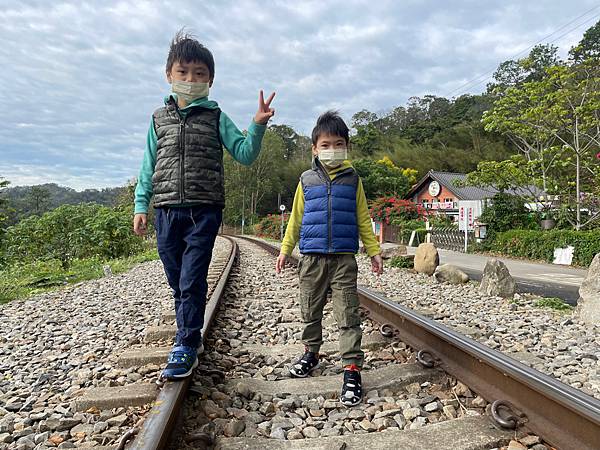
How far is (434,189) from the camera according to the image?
2697 cm

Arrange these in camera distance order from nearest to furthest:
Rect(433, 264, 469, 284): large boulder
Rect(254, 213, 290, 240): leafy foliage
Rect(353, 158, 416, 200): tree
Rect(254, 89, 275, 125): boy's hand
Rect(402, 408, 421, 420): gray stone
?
Rect(402, 408, 421, 420): gray stone → Rect(254, 89, 275, 125): boy's hand → Rect(433, 264, 469, 284): large boulder → Rect(254, 213, 290, 240): leafy foliage → Rect(353, 158, 416, 200): tree

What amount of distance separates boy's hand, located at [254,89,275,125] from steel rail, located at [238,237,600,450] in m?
1.51

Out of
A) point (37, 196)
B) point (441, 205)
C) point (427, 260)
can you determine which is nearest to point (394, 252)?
point (427, 260)

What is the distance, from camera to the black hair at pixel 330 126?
90.3 inches

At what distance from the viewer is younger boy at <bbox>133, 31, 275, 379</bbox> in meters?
2.15

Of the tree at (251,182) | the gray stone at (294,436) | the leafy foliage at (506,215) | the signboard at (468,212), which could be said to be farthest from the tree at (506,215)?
the tree at (251,182)

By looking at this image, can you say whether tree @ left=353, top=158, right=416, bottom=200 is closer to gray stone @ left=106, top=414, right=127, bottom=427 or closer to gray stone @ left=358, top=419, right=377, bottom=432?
gray stone @ left=358, top=419, right=377, bottom=432

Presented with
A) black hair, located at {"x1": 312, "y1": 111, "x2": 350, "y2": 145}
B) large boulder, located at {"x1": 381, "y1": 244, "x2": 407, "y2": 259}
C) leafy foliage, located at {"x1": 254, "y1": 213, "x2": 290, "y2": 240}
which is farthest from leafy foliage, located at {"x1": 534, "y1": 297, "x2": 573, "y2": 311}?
leafy foliage, located at {"x1": 254, "y1": 213, "x2": 290, "y2": 240}

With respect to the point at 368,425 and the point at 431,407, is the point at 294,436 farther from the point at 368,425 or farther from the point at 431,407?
the point at 431,407

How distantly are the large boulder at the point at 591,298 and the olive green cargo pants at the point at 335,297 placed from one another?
8.50ft

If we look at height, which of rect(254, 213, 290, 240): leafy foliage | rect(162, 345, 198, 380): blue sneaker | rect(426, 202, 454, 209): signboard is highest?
rect(426, 202, 454, 209): signboard

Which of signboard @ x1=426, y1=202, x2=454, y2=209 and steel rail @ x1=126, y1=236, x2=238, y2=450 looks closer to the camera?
steel rail @ x1=126, y1=236, x2=238, y2=450

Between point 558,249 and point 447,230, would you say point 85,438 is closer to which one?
point 558,249

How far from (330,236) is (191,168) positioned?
804mm
